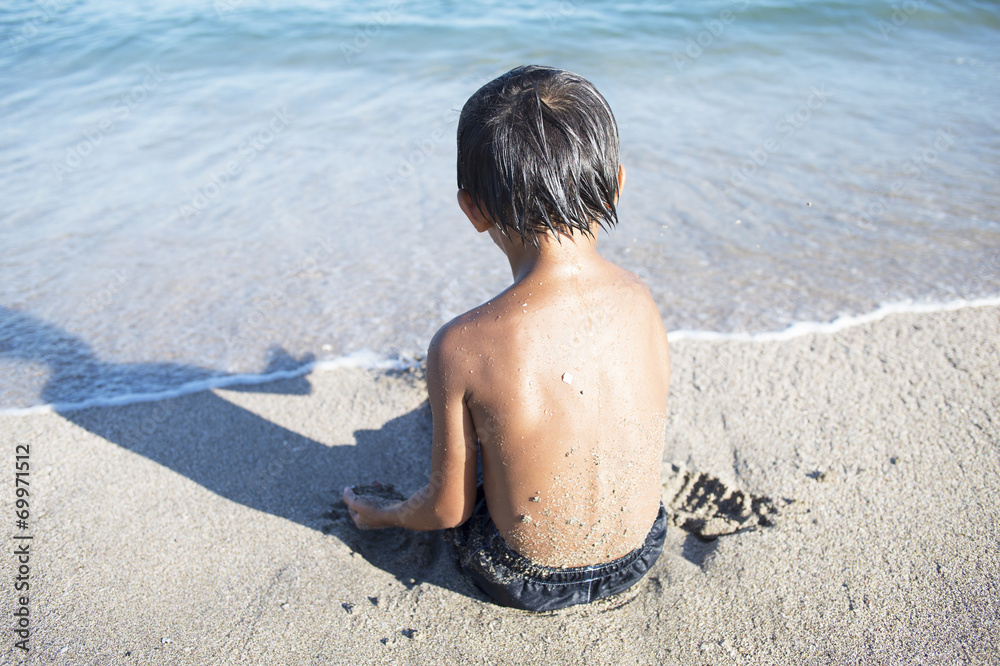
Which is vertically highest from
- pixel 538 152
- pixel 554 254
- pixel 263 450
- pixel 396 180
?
pixel 538 152

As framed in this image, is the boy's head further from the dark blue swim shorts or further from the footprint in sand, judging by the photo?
the footprint in sand

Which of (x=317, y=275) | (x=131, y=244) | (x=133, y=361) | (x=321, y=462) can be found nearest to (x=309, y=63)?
(x=131, y=244)

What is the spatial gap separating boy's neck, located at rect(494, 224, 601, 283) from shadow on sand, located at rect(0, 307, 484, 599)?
95cm

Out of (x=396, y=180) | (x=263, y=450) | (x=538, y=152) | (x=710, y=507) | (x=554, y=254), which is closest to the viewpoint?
(x=538, y=152)

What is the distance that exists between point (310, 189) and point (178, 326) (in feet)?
5.53

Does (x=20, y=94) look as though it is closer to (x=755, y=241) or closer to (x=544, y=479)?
(x=755, y=241)

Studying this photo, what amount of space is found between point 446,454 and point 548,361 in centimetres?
36

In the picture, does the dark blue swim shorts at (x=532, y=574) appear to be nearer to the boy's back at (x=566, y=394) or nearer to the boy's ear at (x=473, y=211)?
the boy's back at (x=566, y=394)

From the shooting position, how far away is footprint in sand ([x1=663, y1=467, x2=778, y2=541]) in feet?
6.60

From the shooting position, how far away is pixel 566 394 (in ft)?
4.75

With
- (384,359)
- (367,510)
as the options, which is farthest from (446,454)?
(384,359)

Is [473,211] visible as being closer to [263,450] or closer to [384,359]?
[263,450]

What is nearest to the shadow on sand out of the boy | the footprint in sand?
the boy

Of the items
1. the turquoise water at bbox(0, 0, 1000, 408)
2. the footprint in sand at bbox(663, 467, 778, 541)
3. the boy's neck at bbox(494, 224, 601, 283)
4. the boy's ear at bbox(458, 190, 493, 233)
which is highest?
the boy's ear at bbox(458, 190, 493, 233)
